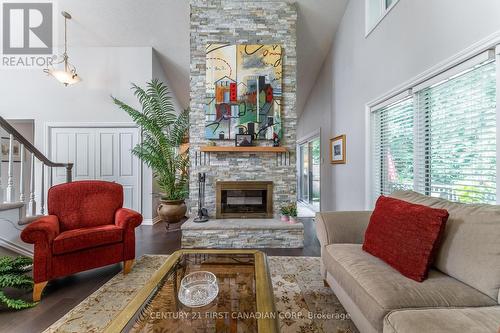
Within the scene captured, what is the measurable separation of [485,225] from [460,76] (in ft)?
4.05

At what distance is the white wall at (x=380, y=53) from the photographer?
1.73 meters

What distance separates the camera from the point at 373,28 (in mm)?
2939

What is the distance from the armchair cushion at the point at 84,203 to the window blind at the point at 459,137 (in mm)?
3222

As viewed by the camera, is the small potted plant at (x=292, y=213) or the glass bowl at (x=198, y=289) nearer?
the glass bowl at (x=198, y=289)

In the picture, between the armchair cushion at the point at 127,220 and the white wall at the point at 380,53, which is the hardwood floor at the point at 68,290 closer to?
the armchair cushion at the point at 127,220

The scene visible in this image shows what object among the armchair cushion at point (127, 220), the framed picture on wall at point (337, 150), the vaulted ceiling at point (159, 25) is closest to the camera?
the armchair cushion at point (127, 220)

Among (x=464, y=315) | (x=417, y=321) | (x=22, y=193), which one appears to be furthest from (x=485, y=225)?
(x=22, y=193)

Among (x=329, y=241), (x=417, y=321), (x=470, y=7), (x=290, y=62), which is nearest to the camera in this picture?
(x=417, y=321)

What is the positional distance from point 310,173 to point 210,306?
5460 mm

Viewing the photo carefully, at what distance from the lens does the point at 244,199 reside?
3639mm

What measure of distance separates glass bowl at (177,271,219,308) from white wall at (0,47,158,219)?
3501mm

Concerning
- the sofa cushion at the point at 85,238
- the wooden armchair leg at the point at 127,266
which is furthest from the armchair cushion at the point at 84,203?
the wooden armchair leg at the point at 127,266

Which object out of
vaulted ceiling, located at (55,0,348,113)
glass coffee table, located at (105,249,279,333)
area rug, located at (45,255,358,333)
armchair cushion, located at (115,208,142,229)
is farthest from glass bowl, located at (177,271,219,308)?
vaulted ceiling, located at (55,0,348,113)

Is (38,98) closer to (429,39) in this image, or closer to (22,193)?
(22,193)
